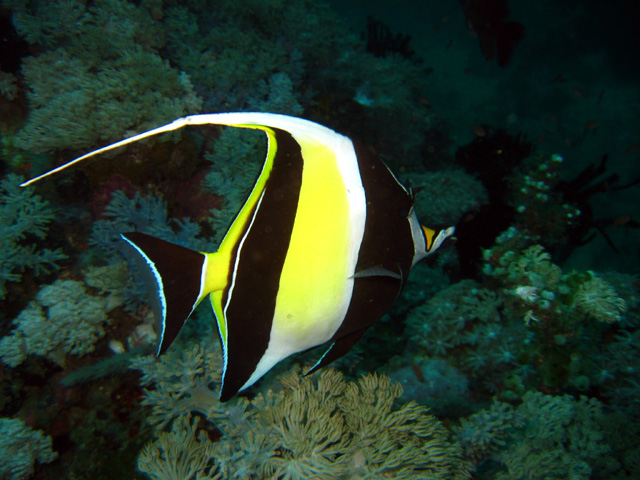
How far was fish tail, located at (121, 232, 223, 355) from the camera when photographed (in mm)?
1002

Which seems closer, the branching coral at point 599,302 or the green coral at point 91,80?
the branching coral at point 599,302

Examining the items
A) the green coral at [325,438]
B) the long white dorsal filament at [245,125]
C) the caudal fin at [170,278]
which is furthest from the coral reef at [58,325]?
the long white dorsal filament at [245,125]

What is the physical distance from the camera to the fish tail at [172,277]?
100 centimetres

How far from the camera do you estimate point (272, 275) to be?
40.7 inches

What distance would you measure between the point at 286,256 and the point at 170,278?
340mm

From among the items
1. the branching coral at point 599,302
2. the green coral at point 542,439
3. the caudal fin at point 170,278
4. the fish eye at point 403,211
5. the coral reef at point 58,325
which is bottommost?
the coral reef at point 58,325

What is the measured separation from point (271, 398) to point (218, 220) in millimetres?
1909

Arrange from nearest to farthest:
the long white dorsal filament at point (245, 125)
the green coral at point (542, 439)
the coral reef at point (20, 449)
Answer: the long white dorsal filament at point (245, 125) → the green coral at point (542, 439) → the coral reef at point (20, 449)

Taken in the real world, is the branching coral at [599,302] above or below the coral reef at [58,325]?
above

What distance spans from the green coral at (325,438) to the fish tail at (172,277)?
1.02 metres

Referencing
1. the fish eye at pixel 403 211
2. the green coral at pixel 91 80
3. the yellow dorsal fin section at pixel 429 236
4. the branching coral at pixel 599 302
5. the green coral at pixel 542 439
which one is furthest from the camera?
the green coral at pixel 91 80

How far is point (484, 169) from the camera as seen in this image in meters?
6.16

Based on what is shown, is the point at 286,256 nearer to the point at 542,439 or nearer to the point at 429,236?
the point at 429,236

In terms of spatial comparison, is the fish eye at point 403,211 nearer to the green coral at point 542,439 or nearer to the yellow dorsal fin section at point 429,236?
the yellow dorsal fin section at point 429,236
